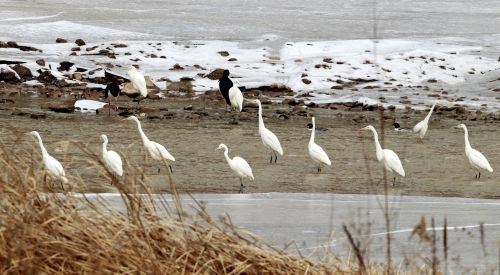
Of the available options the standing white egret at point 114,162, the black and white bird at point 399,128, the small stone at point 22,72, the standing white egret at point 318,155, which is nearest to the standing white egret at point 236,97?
the black and white bird at point 399,128

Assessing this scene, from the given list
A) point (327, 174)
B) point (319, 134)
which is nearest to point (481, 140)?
point (319, 134)

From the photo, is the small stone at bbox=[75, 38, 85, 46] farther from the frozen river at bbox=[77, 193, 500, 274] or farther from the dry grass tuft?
the dry grass tuft

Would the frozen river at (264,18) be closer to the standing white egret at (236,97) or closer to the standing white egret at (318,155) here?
the standing white egret at (236,97)

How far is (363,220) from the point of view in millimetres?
10055

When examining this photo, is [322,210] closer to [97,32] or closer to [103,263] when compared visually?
[103,263]

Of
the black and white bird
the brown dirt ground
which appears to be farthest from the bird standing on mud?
the black and white bird

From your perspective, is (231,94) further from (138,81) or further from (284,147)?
(284,147)

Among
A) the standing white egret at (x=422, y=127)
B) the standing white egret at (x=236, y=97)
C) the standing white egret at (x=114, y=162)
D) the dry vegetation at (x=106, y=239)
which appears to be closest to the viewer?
the dry vegetation at (x=106, y=239)

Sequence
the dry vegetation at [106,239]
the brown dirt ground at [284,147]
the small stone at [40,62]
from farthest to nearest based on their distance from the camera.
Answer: the small stone at [40,62] → the brown dirt ground at [284,147] → the dry vegetation at [106,239]

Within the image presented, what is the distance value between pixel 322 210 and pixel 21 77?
10.9 meters

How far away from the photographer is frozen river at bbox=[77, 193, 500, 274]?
8.39m

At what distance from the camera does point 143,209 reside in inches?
219

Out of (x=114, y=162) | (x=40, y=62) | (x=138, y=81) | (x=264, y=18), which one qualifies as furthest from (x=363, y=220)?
(x=264, y=18)

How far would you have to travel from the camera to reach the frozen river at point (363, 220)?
839 centimetres
